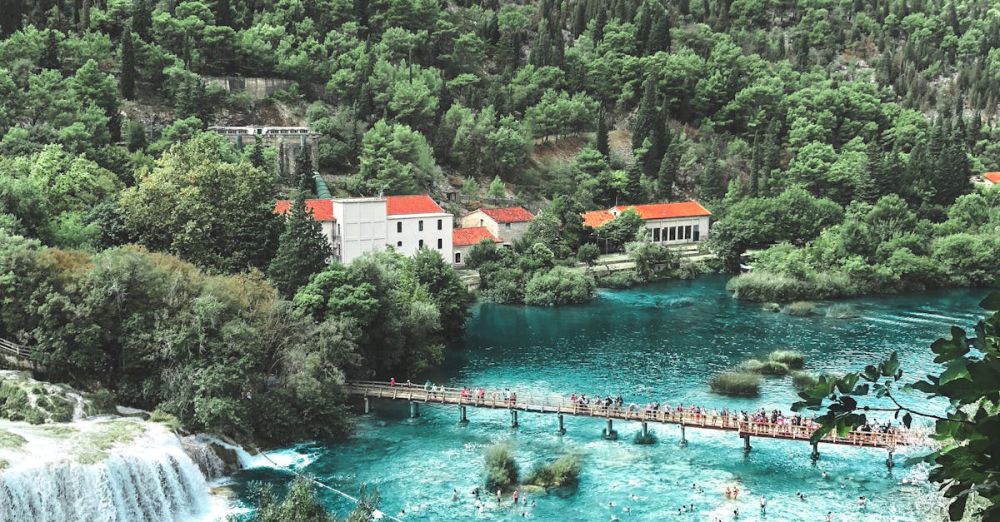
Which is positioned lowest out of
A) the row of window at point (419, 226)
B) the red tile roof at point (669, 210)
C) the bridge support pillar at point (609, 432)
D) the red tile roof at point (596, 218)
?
the bridge support pillar at point (609, 432)

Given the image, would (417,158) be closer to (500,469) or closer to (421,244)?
(421,244)

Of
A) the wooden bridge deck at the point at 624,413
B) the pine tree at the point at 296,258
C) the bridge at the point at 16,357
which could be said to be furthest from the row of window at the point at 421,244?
the bridge at the point at 16,357

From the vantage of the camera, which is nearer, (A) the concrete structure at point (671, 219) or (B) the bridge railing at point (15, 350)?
(B) the bridge railing at point (15, 350)

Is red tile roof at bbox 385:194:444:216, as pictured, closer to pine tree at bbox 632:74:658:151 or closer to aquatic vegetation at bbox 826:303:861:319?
aquatic vegetation at bbox 826:303:861:319

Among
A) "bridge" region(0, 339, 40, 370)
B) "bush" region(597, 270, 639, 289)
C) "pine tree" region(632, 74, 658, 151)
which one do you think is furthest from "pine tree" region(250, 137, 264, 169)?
"pine tree" region(632, 74, 658, 151)

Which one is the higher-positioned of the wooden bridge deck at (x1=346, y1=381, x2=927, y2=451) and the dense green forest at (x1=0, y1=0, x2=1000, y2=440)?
the dense green forest at (x1=0, y1=0, x2=1000, y2=440)

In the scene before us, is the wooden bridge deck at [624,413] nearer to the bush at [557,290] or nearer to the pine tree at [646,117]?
the bush at [557,290]
